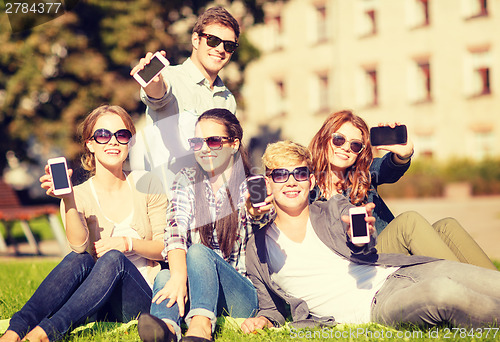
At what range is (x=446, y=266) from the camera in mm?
3881

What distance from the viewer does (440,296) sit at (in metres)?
3.61

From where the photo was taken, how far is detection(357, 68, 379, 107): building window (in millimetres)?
29344

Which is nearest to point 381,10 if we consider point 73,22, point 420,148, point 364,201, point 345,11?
point 345,11

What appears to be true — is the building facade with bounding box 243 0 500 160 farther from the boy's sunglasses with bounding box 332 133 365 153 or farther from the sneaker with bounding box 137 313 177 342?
the sneaker with bounding box 137 313 177 342

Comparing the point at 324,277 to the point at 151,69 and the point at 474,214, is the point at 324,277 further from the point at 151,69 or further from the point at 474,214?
the point at 474,214

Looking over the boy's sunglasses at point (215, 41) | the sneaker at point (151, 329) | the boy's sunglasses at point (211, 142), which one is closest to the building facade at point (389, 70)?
the boy's sunglasses at point (215, 41)

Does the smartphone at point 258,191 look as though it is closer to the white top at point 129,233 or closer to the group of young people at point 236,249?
the group of young people at point 236,249

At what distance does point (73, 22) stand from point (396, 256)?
50.8 feet

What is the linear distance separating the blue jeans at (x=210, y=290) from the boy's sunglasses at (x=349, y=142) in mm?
1150

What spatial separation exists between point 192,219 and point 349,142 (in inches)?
48.8

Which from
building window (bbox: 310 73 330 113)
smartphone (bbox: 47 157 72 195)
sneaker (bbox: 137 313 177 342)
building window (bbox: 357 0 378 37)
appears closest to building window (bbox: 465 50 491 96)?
building window (bbox: 357 0 378 37)

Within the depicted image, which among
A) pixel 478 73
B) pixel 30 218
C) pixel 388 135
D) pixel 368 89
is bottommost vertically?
pixel 30 218

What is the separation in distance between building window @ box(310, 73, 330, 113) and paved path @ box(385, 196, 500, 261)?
792cm

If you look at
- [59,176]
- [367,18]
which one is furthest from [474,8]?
[59,176]
